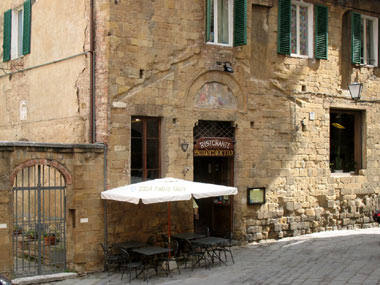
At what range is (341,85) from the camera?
16.6m

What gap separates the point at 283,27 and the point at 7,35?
819 centimetres

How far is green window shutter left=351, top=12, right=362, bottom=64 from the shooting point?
16.6m

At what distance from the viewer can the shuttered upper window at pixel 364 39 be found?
16.6 m

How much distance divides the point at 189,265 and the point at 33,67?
7048mm

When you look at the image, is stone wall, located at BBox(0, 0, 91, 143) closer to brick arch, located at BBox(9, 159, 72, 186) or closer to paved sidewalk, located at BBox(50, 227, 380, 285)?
brick arch, located at BBox(9, 159, 72, 186)

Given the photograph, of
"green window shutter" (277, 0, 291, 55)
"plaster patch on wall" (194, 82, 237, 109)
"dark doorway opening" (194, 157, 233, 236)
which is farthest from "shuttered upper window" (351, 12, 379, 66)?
"dark doorway opening" (194, 157, 233, 236)

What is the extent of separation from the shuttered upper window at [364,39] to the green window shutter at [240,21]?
428 cm

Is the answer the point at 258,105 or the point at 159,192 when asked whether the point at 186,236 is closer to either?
the point at 159,192

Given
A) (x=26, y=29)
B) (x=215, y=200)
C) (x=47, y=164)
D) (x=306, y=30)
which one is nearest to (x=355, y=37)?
(x=306, y=30)

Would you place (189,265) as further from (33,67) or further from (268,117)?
(33,67)

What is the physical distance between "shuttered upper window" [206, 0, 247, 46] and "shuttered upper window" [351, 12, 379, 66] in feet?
14.2

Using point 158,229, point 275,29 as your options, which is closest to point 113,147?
point 158,229

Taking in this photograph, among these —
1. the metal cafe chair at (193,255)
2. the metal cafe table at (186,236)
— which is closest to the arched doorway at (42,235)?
the metal cafe table at (186,236)

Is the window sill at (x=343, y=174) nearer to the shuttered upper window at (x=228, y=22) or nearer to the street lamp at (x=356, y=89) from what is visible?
the street lamp at (x=356, y=89)
